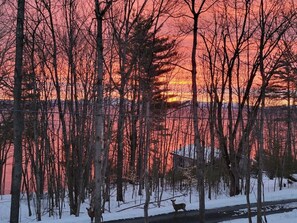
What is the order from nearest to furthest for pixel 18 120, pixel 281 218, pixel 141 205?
1. pixel 18 120
2. pixel 281 218
3. pixel 141 205

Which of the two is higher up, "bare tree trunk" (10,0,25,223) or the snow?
"bare tree trunk" (10,0,25,223)

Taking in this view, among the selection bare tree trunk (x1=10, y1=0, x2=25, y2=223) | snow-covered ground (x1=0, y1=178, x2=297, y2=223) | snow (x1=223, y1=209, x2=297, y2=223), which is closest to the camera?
bare tree trunk (x1=10, y1=0, x2=25, y2=223)

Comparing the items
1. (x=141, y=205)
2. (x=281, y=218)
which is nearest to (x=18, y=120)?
(x=141, y=205)

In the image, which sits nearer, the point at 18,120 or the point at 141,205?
the point at 18,120

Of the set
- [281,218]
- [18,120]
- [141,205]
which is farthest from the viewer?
[141,205]

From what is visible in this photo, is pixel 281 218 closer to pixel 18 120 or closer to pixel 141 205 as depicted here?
pixel 141 205

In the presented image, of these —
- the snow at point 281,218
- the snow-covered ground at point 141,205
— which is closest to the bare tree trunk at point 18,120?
the snow-covered ground at point 141,205

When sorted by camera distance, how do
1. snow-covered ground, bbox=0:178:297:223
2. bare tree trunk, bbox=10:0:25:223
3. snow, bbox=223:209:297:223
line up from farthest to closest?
snow-covered ground, bbox=0:178:297:223 < snow, bbox=223:209:297:223 < bare tree trunk, bbox=10:0:25:223

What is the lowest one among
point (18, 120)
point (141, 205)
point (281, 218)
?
point (141, 205)

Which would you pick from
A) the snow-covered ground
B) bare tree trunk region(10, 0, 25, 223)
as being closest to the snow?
the snow-covered ground

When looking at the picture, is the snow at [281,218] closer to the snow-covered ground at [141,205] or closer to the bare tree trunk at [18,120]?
the snow-covered ground at [141,205]

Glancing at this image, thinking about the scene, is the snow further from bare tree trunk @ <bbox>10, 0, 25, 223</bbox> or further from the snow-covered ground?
bare tree trunk @ <bbox>10, 0, 25, 223</bbox>

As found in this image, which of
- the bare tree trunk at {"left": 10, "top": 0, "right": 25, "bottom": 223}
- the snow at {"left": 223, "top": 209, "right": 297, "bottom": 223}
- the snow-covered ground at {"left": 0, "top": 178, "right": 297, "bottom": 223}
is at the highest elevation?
the bare tree trunk at {"left": 10, "top": 0, "right": 25, "bottom": 223}

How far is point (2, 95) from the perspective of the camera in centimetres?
2581
